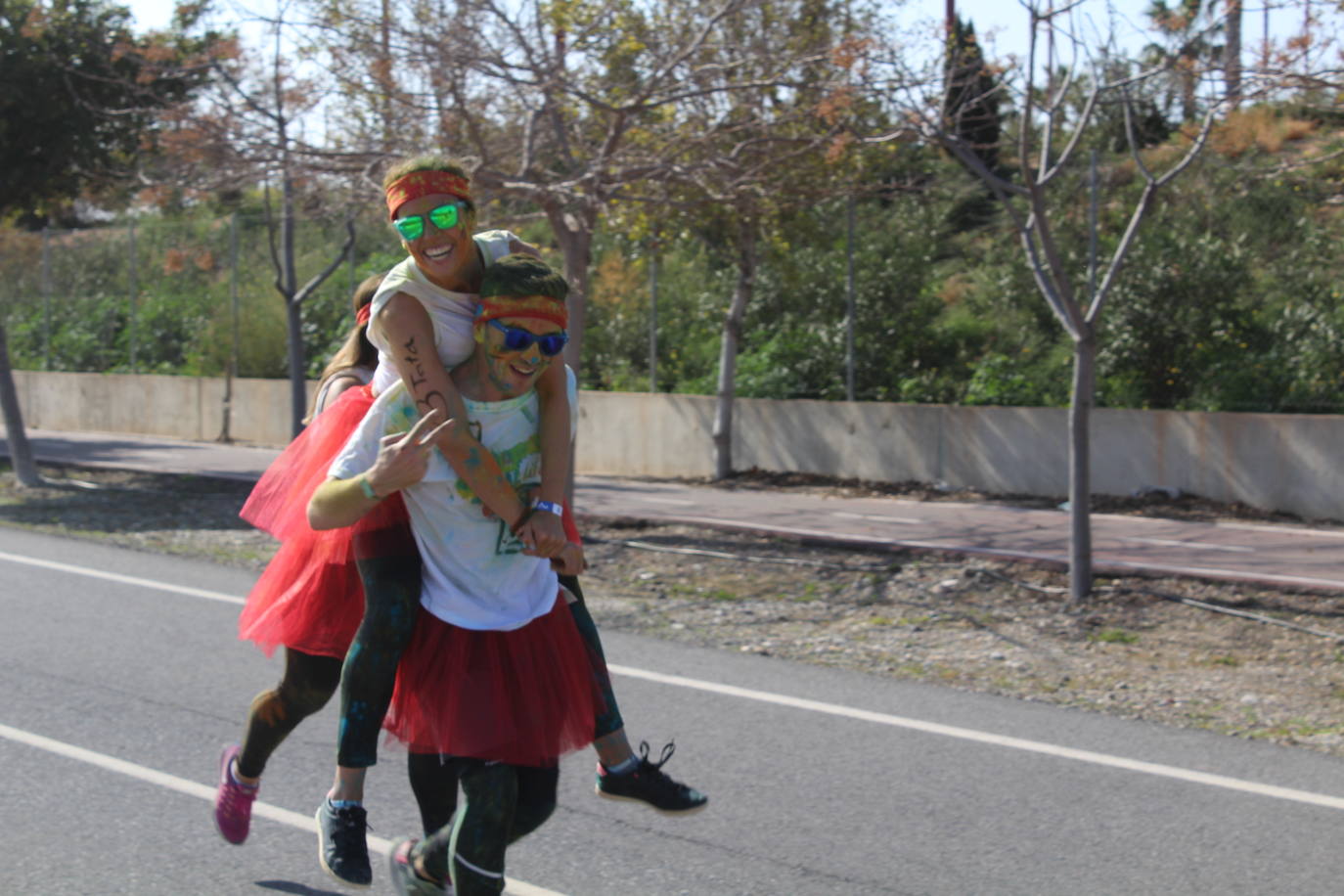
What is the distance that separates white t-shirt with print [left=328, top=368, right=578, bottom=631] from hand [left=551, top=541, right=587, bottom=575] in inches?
4.2

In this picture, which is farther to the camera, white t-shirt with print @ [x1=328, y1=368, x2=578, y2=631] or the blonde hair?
the blonde hair

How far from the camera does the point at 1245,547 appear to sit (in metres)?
11.5

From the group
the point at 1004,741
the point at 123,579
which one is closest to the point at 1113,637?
the point at 1004,741

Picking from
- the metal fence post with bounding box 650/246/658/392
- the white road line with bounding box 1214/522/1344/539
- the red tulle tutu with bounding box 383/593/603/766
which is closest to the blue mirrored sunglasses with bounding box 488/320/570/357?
the red tulle tutu with bounding box 383/593/603/766

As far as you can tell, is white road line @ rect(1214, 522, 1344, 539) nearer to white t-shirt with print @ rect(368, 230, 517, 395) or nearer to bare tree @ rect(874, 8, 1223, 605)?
bare tree @ rect(874, 8, 1223, 605)

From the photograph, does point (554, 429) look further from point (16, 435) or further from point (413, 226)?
point (16, 435)

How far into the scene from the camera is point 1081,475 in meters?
9.08

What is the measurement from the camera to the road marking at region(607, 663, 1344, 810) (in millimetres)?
5258

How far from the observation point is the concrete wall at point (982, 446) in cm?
1317

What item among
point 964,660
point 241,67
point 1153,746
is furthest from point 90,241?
point 1153,746

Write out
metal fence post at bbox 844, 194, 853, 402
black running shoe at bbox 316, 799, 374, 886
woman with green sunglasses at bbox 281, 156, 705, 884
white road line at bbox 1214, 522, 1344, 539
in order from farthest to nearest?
metal fence post at bbox 844, 194, 853, 402 → white road line at bbox 1214, 522, 1344, 539 → black running shoe at bbox 316, 799, 374, 886 → woman with green sunglasses at bbox 281, 156, 705, 884

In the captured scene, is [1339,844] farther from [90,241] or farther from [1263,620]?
[90,241]

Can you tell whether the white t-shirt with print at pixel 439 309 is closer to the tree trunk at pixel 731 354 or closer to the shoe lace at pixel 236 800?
the shoe lace at pixel 236 800

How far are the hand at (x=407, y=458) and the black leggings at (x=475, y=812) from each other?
2.11ft
